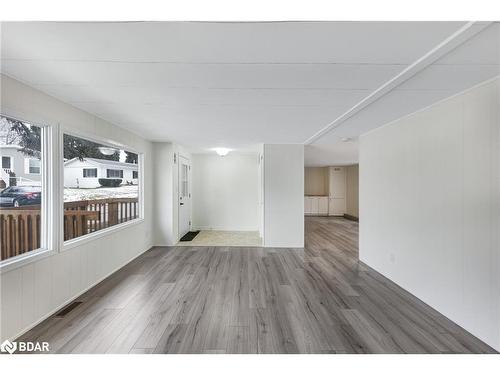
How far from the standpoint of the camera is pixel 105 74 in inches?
69.7

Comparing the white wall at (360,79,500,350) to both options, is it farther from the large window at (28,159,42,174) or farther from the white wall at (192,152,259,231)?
the large window at (28,159,42,174)

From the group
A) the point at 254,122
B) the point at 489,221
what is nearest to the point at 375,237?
the point at 489,221

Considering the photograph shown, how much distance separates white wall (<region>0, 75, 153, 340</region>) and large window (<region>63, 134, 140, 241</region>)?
20cm

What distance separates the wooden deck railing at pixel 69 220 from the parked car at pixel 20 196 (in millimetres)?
46

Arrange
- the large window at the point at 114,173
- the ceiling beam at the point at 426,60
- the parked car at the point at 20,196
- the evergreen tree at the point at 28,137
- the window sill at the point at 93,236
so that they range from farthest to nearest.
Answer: the large window at the point at 114,173 < the window sill at the point at 93,236 < the evergreen tree at the point at 28,137 < the parked car at the point at 20,196 < the ceiling beam at the point at 426,60

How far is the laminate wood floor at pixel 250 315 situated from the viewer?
183 centimetres

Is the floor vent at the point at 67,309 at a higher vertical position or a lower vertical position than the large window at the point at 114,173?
lower

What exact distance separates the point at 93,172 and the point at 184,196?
2.77 metres

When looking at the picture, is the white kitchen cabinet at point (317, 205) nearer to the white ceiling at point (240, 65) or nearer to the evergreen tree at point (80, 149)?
the white ceiling at point (240, 65)

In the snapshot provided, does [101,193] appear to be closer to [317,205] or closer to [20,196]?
[20,196]

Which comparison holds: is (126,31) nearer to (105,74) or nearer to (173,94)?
(105,74)

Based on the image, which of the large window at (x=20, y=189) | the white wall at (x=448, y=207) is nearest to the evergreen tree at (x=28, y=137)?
the large window at (x=20, y=189)

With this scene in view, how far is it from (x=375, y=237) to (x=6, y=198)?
449cm

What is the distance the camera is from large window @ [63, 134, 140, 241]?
8.75ft
